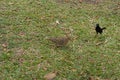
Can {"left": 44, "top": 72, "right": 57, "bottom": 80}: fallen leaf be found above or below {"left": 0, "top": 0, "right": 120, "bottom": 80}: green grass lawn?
below

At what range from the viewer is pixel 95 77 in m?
5.02

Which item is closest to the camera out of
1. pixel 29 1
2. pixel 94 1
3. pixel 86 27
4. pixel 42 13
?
pixel 86 27

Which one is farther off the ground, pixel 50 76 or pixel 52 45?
pixel 52 45

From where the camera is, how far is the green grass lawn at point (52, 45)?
5098mm

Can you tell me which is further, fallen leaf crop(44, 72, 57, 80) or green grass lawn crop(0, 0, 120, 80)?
green grass lawn crop(0, 0, 120, 80)

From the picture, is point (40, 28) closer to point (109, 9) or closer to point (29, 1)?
point (29, 1)

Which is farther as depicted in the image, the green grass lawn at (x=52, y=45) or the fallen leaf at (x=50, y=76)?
the green grass lawn at (x=52, y=45)

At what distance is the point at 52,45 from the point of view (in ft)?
18.9

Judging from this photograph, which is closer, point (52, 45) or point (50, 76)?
point (50, 76)

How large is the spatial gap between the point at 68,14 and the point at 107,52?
5.84 ft

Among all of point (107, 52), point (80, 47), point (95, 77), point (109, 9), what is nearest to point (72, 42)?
point (80, 47)

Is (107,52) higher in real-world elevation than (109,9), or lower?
lower

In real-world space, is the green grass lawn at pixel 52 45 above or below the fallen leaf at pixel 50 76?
above

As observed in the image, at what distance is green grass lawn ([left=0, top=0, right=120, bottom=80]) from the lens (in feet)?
16.7
